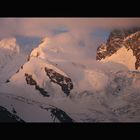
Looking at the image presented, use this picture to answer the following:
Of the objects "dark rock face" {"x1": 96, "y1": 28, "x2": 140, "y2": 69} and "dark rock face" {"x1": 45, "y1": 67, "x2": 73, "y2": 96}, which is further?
"dark rock face" {"x1": 45, "y1": 67, "x2": 73, "y2": 96}

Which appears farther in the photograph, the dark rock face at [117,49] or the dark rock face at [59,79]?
the dark rock face at [59,79]

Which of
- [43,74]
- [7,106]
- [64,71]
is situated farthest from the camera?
[43,74]

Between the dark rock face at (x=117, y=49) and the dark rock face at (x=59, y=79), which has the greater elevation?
the dark rock face at (x=117, y=49)

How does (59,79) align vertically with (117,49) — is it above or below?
below

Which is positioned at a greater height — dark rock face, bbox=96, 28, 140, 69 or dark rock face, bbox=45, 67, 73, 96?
dark rock face, bbox=96, 28, 140, 69

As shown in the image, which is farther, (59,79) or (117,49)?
(59,79)
